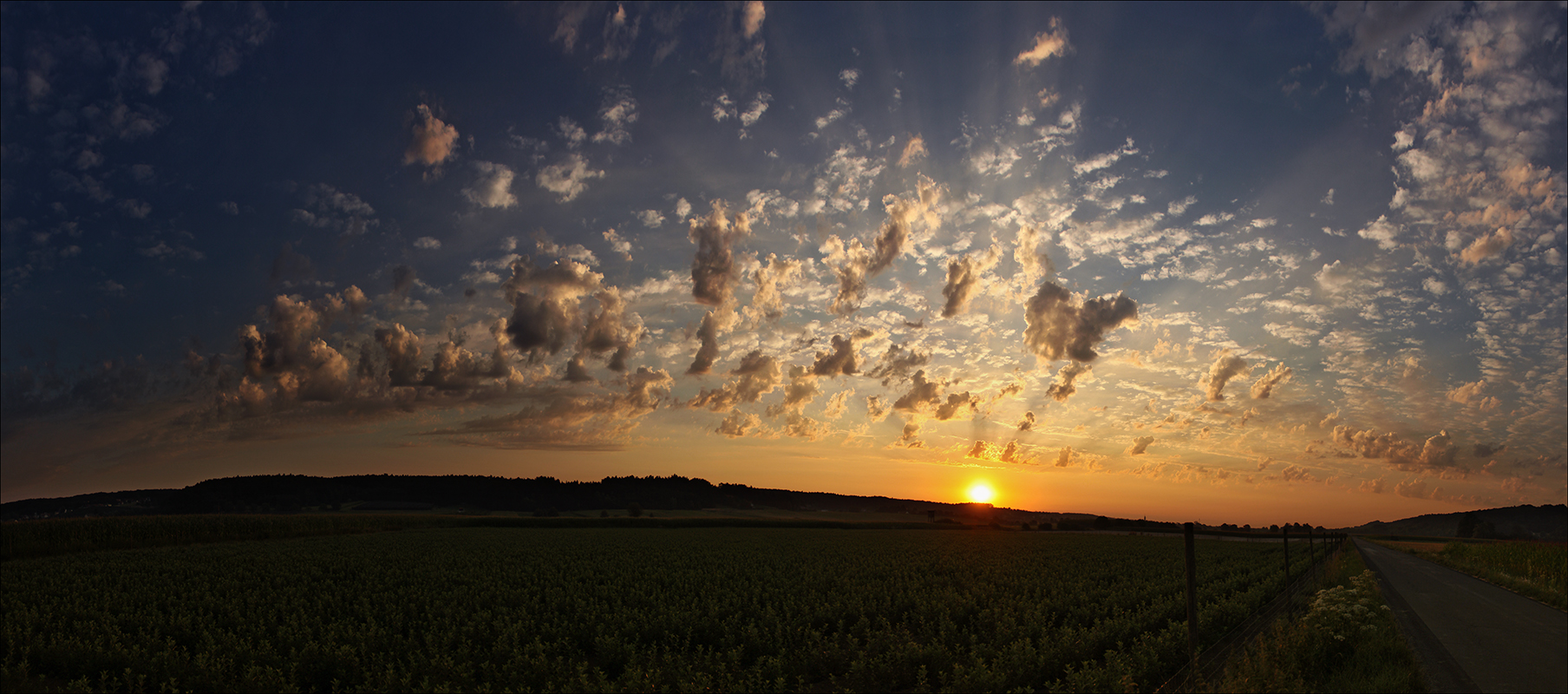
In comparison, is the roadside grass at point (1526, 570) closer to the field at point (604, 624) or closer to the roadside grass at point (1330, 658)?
the field at point (604, 624)

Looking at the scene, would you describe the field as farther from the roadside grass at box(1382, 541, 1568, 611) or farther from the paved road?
the roadside grass at box(1382, 541, 1568, 611)

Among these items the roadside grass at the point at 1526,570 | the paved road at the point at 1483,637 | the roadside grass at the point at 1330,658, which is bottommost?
the roadside grass at the point at 1526,570

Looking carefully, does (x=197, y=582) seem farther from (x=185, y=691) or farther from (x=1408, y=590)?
(x=1408, y=590)

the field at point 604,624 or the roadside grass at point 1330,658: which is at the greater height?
the roadside grass at point 1330,658

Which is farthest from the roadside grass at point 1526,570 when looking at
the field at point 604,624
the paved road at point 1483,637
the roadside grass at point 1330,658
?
the roadside grass at point 1330,658

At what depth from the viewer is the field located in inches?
527

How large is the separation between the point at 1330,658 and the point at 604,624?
1600 centimetres

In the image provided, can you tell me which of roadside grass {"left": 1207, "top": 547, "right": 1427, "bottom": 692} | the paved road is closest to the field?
roadside grass {"left": 1207, "top": 547, "right": 1427, "bottom": 692}

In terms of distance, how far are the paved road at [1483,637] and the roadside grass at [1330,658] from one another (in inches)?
26.2

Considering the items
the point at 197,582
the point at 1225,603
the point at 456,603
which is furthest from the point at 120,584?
the point at 1225,603

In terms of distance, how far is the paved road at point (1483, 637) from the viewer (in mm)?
12898

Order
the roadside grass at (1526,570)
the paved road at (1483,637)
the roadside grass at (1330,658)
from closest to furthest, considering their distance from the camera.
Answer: the roadside grass at (1330,658) → the paved road at (1483,637) → the roadside grass at (1526,570)

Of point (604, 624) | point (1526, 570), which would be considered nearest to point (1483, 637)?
point (604, 624)

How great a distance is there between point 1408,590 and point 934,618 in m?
23.1
